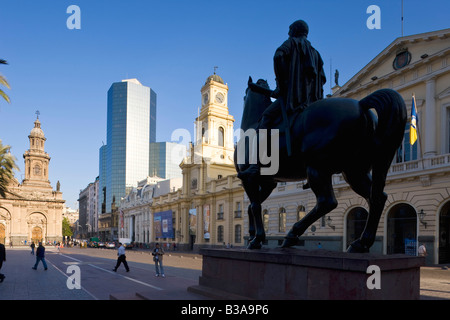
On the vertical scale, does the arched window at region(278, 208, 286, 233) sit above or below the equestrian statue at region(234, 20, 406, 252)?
below

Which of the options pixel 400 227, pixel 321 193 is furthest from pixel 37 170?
pixel 321 193

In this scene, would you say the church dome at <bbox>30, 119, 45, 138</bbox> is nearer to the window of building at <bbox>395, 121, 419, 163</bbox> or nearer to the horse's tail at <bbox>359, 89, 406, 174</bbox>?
the window of building at <bbox>395, 121, 419, 163</bbox>

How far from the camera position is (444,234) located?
73.6 ft

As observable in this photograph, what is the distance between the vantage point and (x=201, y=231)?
50.6m

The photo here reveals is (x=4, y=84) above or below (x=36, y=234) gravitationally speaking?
Result: above

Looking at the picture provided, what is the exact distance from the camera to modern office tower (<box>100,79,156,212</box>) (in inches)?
5384

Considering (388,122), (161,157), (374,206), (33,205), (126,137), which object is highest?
(126,137)

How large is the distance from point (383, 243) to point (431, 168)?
5.79 meters

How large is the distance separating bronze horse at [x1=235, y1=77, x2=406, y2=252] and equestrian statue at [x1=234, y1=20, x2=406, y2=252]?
0.04ft

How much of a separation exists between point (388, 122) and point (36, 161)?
3790 inches

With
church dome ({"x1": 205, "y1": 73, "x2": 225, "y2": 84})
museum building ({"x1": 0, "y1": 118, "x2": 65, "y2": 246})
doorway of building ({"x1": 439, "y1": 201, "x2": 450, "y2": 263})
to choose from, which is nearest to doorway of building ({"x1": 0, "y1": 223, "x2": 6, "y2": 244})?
museum building ({"x1": 0, "y1": 118, "x2": 65, "y2": 246})

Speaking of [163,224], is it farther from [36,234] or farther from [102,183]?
[102,183]

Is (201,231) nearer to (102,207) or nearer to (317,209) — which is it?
(317,209)
